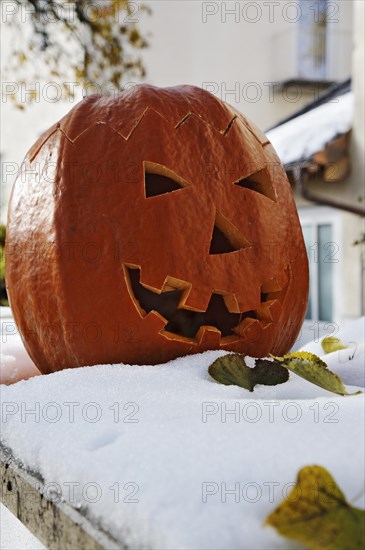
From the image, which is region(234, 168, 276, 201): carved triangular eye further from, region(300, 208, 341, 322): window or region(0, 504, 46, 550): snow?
region(300, 208, 341, 322): window

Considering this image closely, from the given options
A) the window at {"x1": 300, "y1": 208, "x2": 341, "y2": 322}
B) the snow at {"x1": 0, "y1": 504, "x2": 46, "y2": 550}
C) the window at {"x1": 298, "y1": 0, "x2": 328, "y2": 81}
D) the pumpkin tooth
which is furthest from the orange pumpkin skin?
the window at {"x1": 298, "y1": 0, "x2": 328, "y2": 81}

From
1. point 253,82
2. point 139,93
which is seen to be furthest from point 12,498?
point 253,82

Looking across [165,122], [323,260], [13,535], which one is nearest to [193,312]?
[165,122]

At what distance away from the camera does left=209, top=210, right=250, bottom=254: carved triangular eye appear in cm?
114

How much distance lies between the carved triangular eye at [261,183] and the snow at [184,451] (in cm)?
44

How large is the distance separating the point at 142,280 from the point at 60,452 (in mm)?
437

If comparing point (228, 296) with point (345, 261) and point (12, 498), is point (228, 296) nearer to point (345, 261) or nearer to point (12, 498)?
point (12, 498)

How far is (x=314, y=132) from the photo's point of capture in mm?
4168

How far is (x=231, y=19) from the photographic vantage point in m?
8.18

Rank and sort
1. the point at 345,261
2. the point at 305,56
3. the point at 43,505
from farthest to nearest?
the point at 305,56 → the point at 345,261 → the point at 43,505

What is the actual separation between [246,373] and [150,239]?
0.30 m

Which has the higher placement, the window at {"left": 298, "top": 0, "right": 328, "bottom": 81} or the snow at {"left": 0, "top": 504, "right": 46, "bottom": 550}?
the window at {"left": 298, "top": 0, "right": 328, "bottom": 81}

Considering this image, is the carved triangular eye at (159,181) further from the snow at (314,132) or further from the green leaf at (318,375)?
the snow at (314,132)

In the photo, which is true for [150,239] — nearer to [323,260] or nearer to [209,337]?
[209,337]
